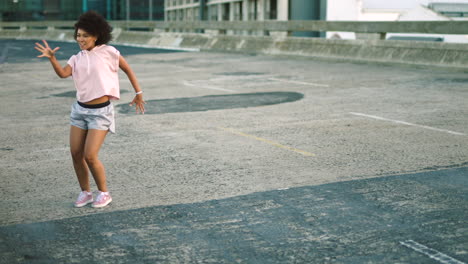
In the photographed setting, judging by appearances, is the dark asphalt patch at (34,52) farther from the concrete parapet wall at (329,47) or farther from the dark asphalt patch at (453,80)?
the dark asphalt patch at (453,80)

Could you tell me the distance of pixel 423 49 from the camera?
659 inches

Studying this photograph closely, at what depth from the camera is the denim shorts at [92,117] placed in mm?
5129

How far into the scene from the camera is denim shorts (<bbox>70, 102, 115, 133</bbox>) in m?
5.13

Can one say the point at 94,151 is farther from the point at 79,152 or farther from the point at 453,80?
the point at 453,80

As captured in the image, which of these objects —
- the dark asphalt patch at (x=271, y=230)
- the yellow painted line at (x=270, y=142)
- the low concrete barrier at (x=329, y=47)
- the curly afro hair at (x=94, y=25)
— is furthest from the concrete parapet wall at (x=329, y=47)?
the curly afro hair at (x=94, y=25)

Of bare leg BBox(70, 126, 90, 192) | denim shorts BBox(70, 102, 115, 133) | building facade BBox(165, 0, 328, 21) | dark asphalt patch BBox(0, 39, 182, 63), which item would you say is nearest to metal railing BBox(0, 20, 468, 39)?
dark asphalt patch BBox(0, 39, 182, 63)

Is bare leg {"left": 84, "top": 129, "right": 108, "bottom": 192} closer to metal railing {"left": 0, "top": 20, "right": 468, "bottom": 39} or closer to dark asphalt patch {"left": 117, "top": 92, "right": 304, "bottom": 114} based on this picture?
dark asphalt patch {"left": 117, "top": 92, "right": 304, "bottom": 114}

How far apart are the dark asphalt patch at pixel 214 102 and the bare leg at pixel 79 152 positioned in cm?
498

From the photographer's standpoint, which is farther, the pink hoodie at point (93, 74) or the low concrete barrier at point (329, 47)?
the low concrete barrier at point (329, 47)

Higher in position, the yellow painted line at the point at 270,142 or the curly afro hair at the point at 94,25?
the curly afro hair at the point at 94,25

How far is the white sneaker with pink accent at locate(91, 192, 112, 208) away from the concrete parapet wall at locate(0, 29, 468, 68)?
40.2 feet

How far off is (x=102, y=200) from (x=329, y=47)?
15893mm

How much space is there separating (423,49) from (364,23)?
9.23ft

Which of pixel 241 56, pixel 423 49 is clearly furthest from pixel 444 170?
pixel 241 56
